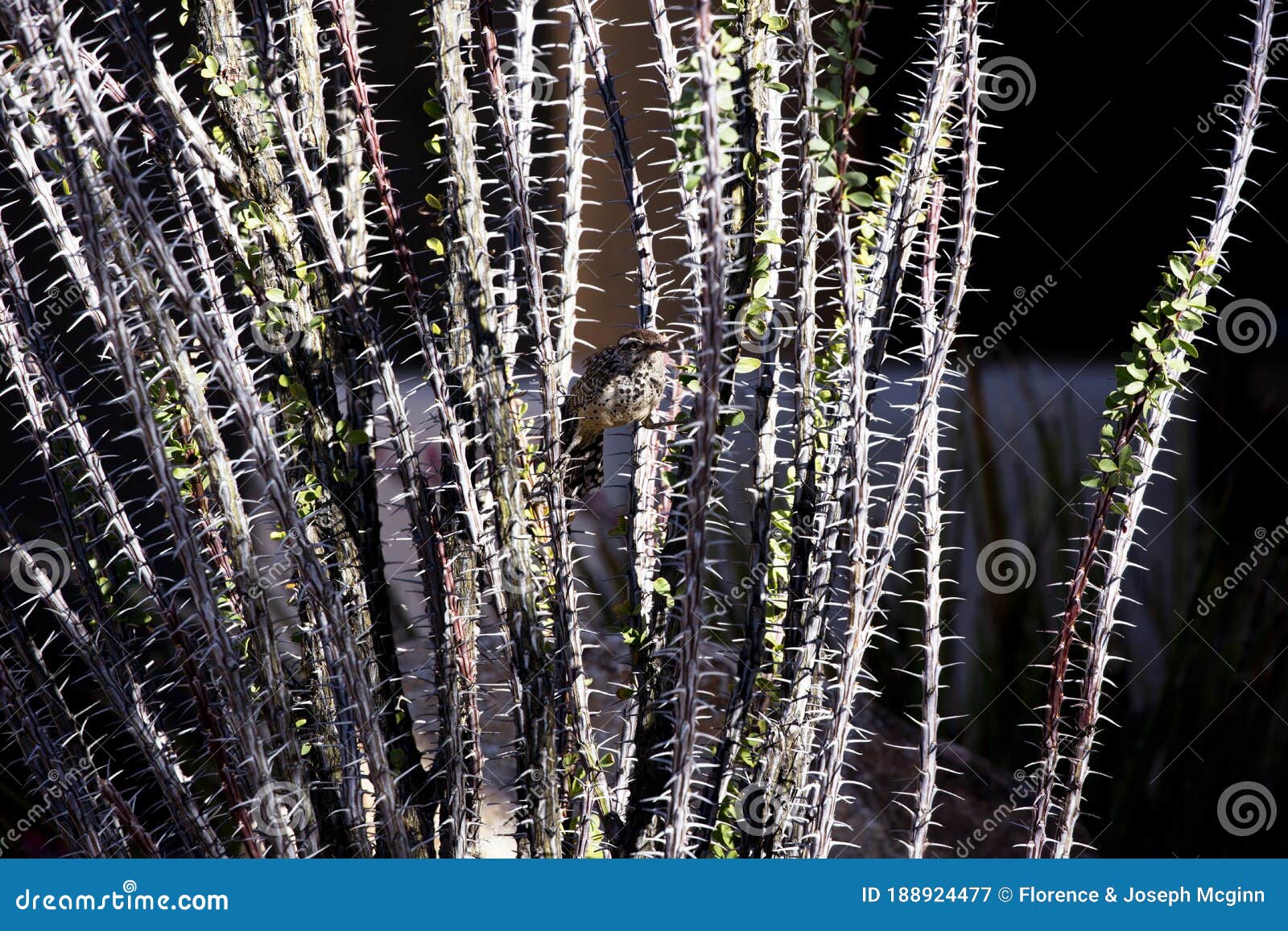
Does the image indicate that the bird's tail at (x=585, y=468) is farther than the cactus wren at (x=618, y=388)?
Yes

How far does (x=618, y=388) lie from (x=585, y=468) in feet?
0.51

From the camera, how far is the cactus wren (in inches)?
37.7

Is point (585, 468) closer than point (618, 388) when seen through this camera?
No

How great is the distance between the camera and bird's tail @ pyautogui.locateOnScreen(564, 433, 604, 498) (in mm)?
1063

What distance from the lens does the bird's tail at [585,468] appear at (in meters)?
1.06

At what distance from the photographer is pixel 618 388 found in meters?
0.96

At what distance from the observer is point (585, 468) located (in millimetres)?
1087

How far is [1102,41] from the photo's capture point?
126 inches

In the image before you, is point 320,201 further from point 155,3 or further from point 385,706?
point 155,3

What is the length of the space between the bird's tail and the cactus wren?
0.11 feet

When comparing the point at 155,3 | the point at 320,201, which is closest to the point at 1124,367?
the point at 320,201

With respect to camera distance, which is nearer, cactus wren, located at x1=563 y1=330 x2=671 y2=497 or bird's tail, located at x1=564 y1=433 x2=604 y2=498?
cactus wren, located at x1=563 y1=330 x2=671 y2=497

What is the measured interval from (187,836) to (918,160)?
0.97 m

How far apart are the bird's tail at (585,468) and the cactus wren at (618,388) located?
0.11ft
